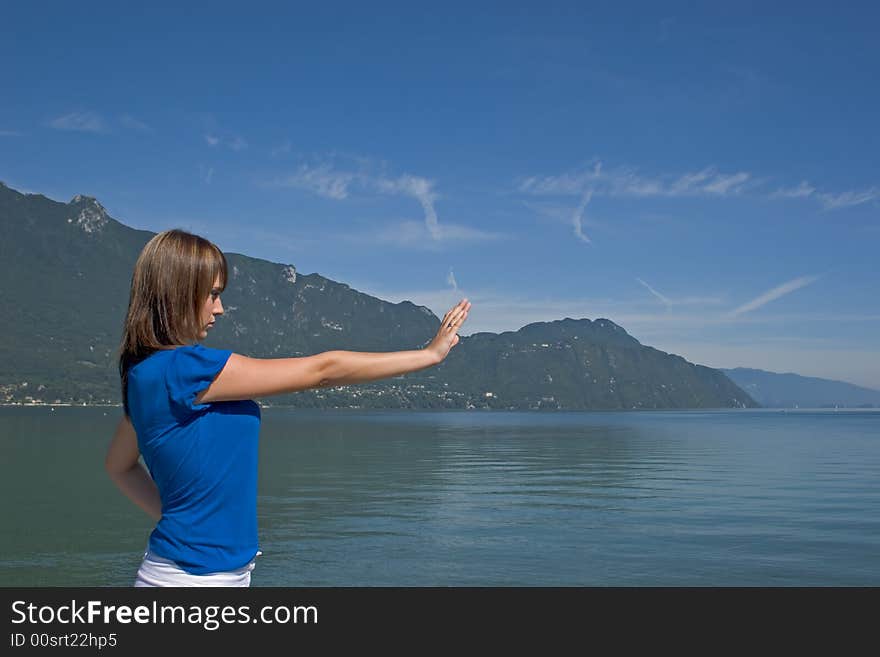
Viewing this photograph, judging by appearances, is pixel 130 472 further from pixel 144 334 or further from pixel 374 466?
pixel 374 466

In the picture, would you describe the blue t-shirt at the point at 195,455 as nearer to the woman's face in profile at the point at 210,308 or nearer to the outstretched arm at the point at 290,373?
the outstretched arm at the point at 290,373

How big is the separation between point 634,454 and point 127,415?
75.3 metres

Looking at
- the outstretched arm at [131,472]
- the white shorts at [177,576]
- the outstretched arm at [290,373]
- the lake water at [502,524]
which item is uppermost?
the outstretched arm at [290,373]

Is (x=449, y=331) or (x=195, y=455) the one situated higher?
(x=449, y=331)

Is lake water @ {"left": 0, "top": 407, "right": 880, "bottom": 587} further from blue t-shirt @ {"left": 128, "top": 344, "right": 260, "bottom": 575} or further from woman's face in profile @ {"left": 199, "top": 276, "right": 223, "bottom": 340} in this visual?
woman's face in profile @ {"left": 199, "top": 276, "right": 223, "bottom": 340}

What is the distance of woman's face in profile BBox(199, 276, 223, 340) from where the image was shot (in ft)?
9.75

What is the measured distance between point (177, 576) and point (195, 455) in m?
0.45

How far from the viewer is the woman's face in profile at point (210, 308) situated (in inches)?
117

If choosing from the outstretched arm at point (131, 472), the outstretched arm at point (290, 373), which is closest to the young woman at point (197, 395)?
the outstretched arm at point (290, 373)

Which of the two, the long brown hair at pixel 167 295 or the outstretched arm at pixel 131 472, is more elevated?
the long brown hair at pixel 167 295

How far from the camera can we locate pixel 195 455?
9.21 ft

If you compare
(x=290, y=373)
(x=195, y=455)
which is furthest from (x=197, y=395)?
(x=290, y=373)

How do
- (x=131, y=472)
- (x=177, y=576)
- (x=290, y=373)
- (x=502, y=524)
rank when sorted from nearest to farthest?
1. (x=290, y=373)
2. (x=177, y=576)
3. (x=131, y=472)
4. (x=502, y=524)

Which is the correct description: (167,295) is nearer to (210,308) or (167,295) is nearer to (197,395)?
(210,308)
